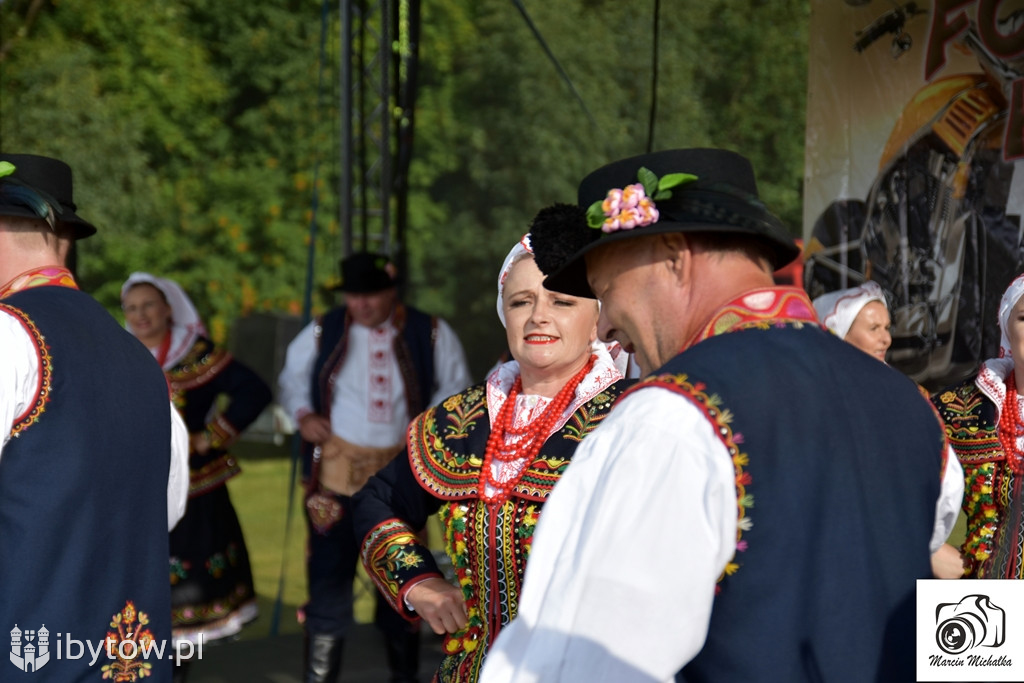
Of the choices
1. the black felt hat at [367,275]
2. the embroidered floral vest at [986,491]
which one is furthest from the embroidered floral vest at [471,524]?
the black felt hat at [367,275]

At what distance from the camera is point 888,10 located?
4164mm

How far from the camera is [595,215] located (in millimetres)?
1471

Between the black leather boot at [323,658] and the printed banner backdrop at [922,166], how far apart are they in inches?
98.8

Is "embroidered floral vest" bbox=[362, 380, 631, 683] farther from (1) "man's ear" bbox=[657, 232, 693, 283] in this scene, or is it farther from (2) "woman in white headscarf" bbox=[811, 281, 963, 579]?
(2) "woman in white headscarf" bbox=[811, 281, 963, 579]

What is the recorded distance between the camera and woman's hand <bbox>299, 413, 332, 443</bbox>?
5.06 m

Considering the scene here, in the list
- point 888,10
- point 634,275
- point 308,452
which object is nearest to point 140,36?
point 308,452

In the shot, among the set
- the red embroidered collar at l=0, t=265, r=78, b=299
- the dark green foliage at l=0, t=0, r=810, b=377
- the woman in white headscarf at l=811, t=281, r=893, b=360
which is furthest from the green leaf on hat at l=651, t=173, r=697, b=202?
the dark green foliage at l=0, t=0, r=810, b=377

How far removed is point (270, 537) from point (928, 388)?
21.2 feet

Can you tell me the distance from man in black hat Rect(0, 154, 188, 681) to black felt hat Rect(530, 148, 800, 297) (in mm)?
1296

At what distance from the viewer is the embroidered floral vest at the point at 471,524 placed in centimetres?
217

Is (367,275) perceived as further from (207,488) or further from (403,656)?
(403,656)

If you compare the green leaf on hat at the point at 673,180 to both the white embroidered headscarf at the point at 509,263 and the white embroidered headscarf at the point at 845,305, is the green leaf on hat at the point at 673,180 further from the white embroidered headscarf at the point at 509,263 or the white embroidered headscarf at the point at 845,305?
the white embroidered headscarf at the point at 845,305

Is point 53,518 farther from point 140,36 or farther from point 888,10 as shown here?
point 140,36

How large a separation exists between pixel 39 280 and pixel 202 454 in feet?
7.77
